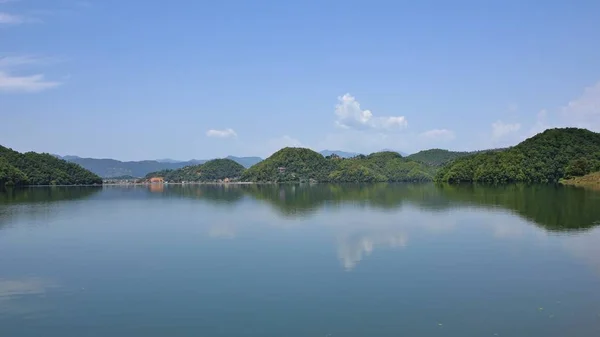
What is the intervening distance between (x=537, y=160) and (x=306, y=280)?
347 feet

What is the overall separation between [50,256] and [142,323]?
436 inches

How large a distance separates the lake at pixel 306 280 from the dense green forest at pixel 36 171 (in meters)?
95.4

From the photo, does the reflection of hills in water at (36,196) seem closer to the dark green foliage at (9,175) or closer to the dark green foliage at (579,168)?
the dark green foliage at (9,175)

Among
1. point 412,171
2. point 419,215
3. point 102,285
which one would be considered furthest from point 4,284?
point 412,171


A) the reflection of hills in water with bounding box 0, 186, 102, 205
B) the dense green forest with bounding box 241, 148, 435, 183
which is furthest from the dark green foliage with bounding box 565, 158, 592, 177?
the dense green forest with bounding box 241, 148, 435, 183

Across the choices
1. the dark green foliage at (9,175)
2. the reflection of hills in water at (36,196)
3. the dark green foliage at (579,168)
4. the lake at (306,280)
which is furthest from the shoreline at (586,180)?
the dark green foliage at (9,175)

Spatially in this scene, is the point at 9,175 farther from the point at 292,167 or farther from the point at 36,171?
the point at 292,167

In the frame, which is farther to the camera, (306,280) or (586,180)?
(586,180)

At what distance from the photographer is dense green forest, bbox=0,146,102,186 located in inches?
4432

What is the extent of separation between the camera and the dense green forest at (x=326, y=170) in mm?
178000

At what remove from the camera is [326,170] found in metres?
186

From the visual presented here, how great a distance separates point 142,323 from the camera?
38.5 ft

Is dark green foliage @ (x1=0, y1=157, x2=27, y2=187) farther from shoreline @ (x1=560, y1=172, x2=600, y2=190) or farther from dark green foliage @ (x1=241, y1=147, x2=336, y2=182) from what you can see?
shoreline @ (x1=560, y1=172, x2=600, y2=190)

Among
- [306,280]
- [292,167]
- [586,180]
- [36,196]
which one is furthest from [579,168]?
[292,167]
